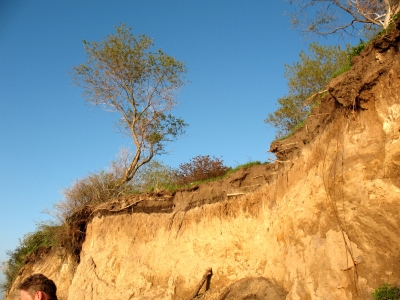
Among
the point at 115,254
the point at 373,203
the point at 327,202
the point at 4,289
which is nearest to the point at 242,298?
the point at 327,202

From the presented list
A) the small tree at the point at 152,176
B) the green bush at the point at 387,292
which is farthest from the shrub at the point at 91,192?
the green bush at the point at 387,292

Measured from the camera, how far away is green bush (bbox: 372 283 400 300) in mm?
7129

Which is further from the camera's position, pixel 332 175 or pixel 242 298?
pixel 242 298

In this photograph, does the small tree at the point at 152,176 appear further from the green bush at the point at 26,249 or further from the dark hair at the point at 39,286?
the dark hair at the point at 39,286

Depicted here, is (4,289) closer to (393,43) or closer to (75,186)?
(75,186)

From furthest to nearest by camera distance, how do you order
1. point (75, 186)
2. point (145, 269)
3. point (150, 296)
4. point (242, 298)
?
1. point (75, 186)
2. point (145, 269)
3. point (150, 296)
4. point (242, 298)

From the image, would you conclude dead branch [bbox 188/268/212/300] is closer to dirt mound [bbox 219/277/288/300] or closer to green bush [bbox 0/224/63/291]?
dirt mound [bbox 219/277/288/300]

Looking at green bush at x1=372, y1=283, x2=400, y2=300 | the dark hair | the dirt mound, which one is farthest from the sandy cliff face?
the dark hair

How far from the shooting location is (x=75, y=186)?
847 inches

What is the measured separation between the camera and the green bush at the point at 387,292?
713 cm

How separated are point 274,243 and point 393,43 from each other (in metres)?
6.32

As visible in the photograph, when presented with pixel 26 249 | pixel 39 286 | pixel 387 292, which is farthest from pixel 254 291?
pixel 26 249

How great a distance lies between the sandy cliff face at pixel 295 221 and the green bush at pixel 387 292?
0.21 m

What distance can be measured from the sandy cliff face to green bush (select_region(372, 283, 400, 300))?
21 cm
